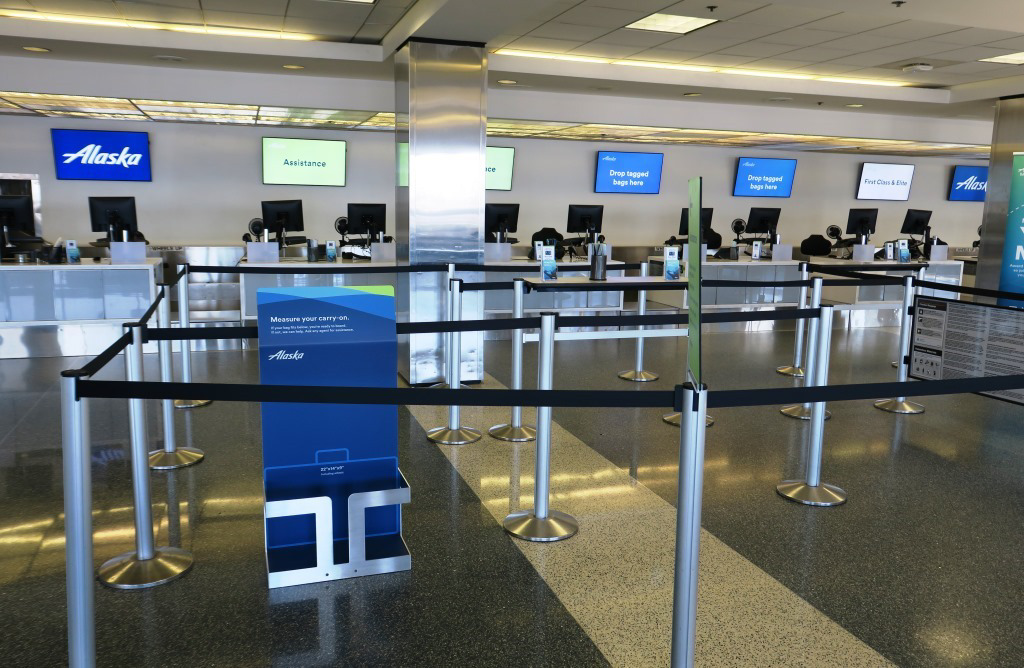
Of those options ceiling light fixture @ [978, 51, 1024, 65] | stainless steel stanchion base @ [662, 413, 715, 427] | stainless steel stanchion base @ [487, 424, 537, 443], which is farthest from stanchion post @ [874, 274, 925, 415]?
ceiling light fixture @ [978, 51, 1024, 65]

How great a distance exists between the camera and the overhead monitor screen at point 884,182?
53.3ft

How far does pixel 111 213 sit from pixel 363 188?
16.1ft

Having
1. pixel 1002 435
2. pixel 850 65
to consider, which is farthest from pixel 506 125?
pixel 1002 435

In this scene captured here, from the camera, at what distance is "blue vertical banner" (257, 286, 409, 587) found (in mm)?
3033

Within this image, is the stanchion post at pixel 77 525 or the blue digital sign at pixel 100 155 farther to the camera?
the blue digital sign at pixel 100 155

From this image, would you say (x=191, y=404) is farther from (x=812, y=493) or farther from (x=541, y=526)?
(x=812, y=493)

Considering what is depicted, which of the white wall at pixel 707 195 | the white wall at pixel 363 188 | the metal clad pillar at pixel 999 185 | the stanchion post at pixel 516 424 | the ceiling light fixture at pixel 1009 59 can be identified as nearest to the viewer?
the stanchion post at pixel 516 424

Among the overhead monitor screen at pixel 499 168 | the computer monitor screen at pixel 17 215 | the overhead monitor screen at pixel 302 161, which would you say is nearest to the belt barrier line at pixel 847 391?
the computer monitor screen at pixel 17 215

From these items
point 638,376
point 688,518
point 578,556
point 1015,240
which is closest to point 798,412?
point 638,376

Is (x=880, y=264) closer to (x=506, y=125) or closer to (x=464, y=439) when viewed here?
(x=506, y=125)

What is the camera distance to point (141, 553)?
125 inches

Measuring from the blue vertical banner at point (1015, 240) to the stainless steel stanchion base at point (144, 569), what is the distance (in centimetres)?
566

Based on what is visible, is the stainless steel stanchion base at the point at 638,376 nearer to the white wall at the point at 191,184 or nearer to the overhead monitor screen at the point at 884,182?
the white wall at the point at 191,184

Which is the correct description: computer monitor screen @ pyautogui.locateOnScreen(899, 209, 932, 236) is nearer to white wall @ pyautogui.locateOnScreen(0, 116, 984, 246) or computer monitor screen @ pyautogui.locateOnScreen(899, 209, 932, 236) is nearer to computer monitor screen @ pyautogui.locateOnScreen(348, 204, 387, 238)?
white wall @ pyautogui.locateOnScreen(0, 116, 984, 246)
